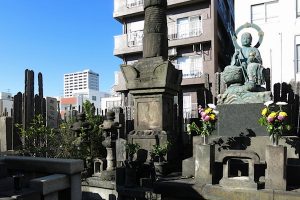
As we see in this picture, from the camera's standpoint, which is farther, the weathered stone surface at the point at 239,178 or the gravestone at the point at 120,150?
the gravestone at the point at 120,150

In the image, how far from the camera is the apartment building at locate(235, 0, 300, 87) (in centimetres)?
1767

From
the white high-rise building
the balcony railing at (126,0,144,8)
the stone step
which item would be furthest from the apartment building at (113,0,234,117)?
the white high-rise building

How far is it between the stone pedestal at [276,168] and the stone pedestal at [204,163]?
3.60 feet

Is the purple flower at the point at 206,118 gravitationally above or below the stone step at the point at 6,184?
above

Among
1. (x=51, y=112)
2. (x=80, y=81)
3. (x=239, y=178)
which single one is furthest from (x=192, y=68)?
(x=80, y=81)

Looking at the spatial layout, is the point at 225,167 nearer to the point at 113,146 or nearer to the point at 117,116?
the point at 113,146

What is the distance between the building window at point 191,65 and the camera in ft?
74.6

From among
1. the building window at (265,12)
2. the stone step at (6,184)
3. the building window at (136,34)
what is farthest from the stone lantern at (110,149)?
the building window at (136,34)

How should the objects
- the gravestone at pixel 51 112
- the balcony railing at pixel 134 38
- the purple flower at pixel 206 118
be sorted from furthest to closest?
1. the balcony railing at pixel 134 38
2. the gravestone at pixel 51 112
3. the purple flower at pixel 206 118

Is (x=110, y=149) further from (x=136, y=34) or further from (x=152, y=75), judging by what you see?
(x=136, y=34)

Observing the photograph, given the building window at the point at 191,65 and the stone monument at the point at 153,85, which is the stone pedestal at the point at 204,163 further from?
the building window at the point at 191,65

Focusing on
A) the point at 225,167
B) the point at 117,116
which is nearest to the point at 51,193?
the point at 225,167

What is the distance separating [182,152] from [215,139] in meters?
2.13

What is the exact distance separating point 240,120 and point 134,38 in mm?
18471
